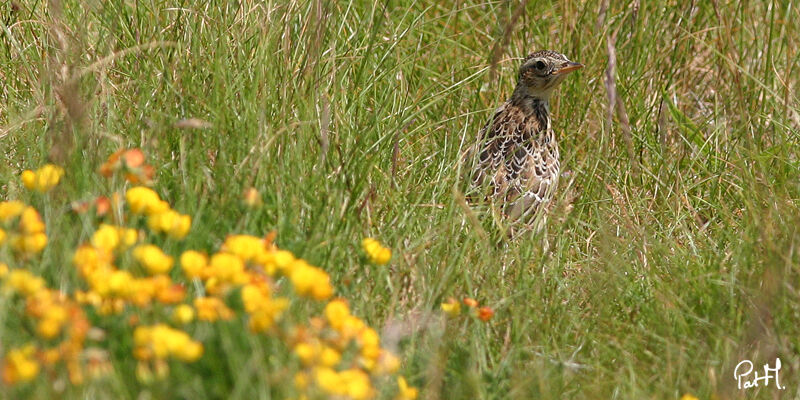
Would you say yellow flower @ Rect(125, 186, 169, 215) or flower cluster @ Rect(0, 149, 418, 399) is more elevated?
yellow flower @ Rect(125, 186, 169, 215)

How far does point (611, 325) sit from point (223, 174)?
1482 mm

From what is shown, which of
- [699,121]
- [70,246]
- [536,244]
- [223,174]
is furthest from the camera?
[699,121]

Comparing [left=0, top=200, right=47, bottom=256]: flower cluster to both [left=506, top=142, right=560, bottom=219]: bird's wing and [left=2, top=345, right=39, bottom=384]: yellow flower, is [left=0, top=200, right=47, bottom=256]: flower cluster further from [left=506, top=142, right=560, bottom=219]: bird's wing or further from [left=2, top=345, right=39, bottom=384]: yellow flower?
[left=506, top=142, right=560, bottom=219]: bird's wing

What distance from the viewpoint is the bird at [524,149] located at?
→ 17.9 feet

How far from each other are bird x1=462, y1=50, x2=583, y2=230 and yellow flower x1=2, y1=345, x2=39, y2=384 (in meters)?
2.67

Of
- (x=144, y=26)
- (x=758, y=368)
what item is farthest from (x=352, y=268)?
(x=144, y=26)

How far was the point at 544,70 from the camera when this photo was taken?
19.2 feet

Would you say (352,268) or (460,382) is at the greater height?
(352,268)

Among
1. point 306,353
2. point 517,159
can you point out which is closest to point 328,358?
point 306,353

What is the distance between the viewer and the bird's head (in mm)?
5821

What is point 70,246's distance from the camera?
3369 mm

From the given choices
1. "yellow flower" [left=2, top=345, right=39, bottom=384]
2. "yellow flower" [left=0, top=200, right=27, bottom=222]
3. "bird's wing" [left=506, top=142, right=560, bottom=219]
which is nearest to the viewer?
"yellow flower" [left=2, top=345, right=39, bottom=384]

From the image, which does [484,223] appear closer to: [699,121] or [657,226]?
[657,226]

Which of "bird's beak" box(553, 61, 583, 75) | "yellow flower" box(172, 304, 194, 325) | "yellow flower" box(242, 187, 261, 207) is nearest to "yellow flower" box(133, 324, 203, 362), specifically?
"yellow flower" box(172, 304, 194, 325)
